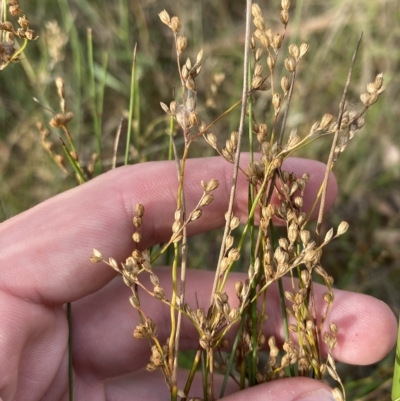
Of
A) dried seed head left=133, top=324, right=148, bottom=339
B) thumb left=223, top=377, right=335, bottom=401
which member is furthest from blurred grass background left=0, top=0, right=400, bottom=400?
dried seed head left=133, top=324, right=148, bottom=339

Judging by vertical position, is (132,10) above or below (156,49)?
Result: above

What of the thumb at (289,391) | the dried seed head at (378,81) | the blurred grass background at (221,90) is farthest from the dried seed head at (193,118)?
the blurred grass background at (221,90)

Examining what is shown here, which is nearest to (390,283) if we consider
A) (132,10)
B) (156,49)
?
(156,49)

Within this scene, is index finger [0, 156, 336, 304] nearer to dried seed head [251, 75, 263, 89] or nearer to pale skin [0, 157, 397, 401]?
pale skin [0, 157, 397, 401]

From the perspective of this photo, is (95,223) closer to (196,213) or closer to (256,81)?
(196,213)

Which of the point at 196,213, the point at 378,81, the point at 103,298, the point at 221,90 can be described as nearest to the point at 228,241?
the point at 196,213

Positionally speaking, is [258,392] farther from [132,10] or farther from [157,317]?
[132,10]
